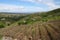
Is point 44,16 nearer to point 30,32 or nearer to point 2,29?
point 30,32

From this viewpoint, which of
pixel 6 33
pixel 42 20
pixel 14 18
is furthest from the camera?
pixel 14 18

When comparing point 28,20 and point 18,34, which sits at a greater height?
point 28,20

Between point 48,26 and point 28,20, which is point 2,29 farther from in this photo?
point 48,26

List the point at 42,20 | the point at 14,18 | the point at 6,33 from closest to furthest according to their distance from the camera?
the point at 6,33
the point at 42,20
the point at 14,18

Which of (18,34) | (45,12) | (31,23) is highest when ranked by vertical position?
(45,12)

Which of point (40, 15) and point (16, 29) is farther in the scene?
point (40, 15)

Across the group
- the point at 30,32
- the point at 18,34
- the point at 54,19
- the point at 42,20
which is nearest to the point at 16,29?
the point at 18,34

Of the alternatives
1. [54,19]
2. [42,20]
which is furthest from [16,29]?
[54,19]
